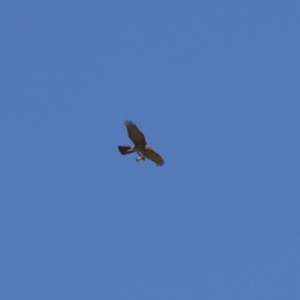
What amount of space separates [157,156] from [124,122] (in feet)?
10.8

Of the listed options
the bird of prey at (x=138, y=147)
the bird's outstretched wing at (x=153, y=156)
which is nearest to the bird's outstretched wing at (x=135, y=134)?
the bird of prey at (x=138, y=147)

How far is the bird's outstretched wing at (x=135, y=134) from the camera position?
343 ft

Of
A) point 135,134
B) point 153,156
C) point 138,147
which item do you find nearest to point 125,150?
point 138,147

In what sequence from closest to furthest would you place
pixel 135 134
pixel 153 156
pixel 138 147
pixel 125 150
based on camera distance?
1. pixel 135 134
2. pixel 138 147
3. pixel 125 150
4. pixel 153 156

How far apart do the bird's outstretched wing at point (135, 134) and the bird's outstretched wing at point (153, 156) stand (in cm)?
68

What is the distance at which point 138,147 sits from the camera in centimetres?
10569

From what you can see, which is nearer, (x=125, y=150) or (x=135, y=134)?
(x=135, y=134)

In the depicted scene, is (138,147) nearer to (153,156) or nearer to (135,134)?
(135,134)

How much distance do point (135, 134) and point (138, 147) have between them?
2.92 ft

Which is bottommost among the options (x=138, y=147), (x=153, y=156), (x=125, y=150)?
(x=125, y=150)

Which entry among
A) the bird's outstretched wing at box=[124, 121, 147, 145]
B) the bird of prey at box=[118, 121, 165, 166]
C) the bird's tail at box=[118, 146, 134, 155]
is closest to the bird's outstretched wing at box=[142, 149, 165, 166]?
the bird of prey at box=[118, 121, 165, 166]

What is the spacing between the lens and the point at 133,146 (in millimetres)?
105625

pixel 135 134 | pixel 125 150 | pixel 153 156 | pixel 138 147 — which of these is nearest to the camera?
pixel 135 134

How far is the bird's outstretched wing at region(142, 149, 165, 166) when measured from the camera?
106312 millimetres
